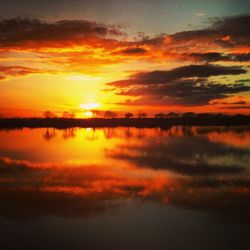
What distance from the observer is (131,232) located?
1352 cm

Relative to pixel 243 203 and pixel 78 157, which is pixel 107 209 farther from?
pixel 78 157

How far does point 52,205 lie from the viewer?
16.3 metres

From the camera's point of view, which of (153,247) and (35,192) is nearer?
(153,247)

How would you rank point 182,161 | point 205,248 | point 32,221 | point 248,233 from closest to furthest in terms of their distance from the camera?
point 205,248 < point 248,233 < point 32,221 < point 182,161

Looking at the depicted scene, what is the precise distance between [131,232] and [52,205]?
4433 millimetres

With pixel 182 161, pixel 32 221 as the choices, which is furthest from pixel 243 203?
pixel 182 161

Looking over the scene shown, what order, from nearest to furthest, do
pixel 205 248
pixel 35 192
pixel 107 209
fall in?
pixel 205 248, pixel 107 209, pixel 35 192

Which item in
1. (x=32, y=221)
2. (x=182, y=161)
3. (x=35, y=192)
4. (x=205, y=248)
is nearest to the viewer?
(x=205, y=248)

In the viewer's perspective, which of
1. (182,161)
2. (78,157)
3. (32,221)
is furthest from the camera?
(78,157)

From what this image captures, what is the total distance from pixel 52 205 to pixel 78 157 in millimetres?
16445

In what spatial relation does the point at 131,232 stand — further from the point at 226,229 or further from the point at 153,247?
the point at 226,229

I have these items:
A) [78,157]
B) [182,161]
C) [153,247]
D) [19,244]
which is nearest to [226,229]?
[153,247]

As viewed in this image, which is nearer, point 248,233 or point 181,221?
point 248,233

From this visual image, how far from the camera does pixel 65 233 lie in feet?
43.7
